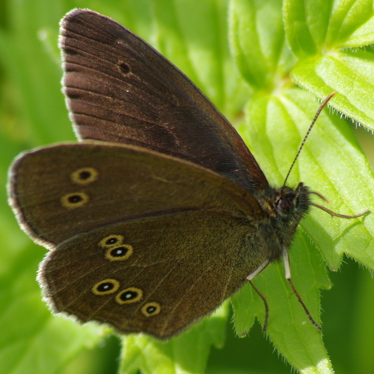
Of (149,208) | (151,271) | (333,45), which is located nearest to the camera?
(149,208)

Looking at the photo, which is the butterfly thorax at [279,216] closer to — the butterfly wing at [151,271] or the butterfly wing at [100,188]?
the butterfly wing at [151,271]

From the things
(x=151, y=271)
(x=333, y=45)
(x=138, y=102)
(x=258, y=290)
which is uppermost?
(x=333, y=45)

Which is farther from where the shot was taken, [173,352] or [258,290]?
[173,352]

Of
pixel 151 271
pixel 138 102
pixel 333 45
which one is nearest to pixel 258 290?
pixel 151 271

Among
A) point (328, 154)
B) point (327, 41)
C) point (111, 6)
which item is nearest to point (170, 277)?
point (328, 154)

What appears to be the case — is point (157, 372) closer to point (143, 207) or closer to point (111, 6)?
point (143, 207)

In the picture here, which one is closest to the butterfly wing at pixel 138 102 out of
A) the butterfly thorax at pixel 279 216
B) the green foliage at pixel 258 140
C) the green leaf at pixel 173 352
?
the butterfly thorax at pixel 279 216

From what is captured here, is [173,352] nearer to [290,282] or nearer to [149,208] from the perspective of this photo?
[290,282]

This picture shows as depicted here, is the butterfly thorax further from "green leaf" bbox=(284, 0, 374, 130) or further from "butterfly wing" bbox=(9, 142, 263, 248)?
"green leaf" bbox=(284, 0, 374, 130)
